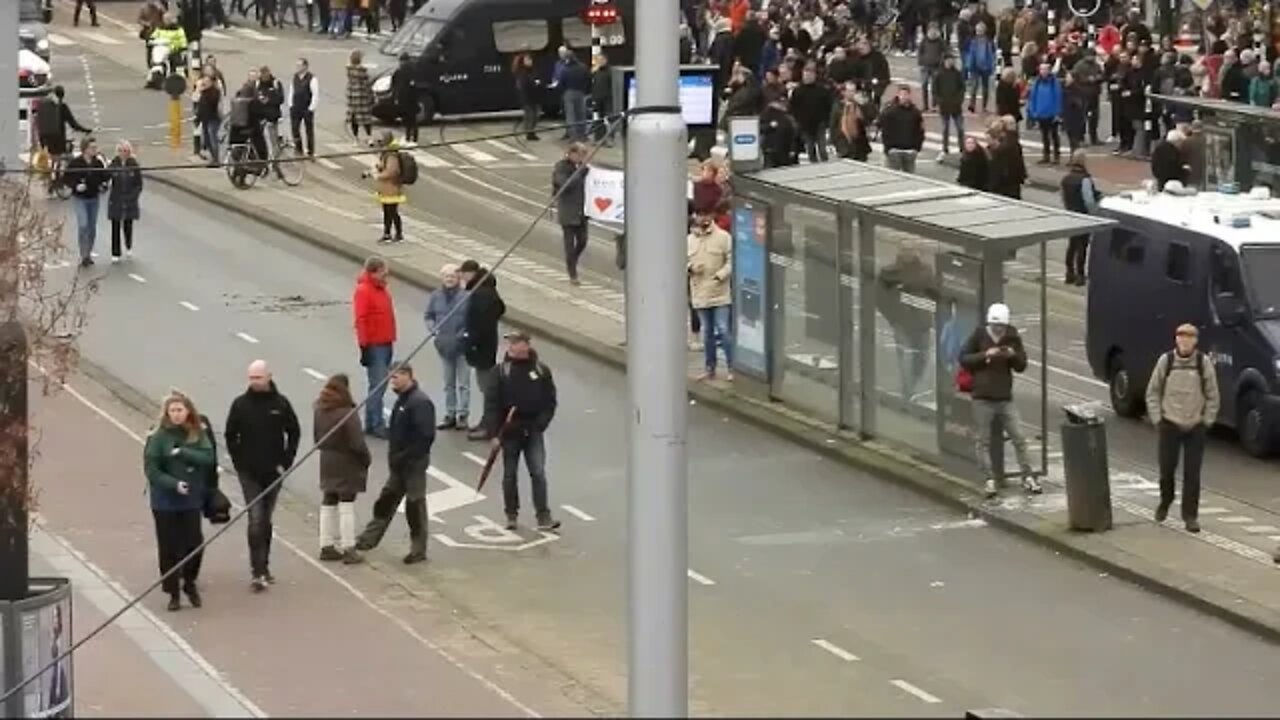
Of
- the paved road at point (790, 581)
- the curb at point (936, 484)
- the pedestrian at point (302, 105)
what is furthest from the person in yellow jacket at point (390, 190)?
the pedestrian at point (302, 105)

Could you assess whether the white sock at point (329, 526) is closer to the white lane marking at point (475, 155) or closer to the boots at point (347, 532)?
the boots at point (347, 532)

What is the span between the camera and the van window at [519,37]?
50.2 meters

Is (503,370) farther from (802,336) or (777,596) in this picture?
(802,336)

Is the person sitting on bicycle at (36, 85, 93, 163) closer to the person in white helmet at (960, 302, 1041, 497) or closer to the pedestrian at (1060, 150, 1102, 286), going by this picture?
the pedestrian at (1060, 150, 1102, 286)

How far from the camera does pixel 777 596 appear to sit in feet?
65.1

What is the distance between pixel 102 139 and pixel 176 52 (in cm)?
714

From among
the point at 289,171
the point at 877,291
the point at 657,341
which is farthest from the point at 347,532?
the point at 289,171

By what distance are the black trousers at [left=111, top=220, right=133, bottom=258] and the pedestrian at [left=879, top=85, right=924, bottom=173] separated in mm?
10158

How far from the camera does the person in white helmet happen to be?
873 inches

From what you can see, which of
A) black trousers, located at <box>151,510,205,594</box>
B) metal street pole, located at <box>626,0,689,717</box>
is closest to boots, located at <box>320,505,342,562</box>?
black trousers, located at <box>151,510,205,594</box>

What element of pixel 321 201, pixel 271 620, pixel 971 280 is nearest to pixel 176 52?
pixel 321 201

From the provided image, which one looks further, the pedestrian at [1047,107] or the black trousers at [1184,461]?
the pedestrian at [1047,107]

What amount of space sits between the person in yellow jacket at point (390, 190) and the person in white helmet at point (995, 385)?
13725mm

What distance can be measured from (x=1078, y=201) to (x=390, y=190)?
339 inches
